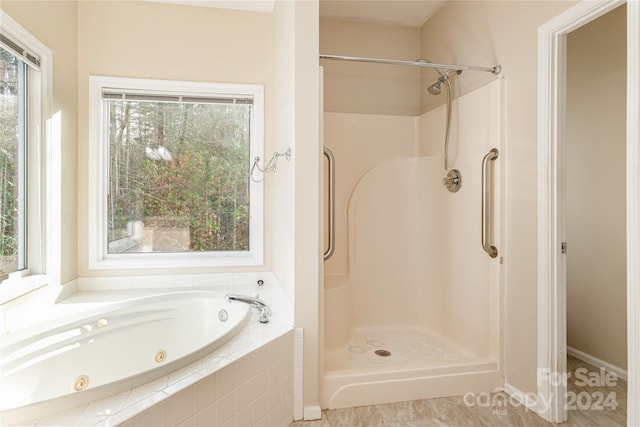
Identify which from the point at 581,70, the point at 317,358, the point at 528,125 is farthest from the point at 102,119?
the point at 581,70

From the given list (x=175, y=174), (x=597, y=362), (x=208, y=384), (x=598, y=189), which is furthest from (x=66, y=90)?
(x=597, y=362)

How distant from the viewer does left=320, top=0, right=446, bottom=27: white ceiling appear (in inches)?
111

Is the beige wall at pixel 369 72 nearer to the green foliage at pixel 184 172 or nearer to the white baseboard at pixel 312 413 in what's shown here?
the green foliage at pixel 184 172

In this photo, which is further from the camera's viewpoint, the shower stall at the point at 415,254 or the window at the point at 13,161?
the shower stall at the point at 415,254

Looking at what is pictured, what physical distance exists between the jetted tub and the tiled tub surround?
0.13 feet

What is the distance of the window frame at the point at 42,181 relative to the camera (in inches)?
82.7

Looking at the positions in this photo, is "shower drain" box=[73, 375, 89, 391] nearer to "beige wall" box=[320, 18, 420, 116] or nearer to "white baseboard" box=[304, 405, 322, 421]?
"white baseboard" box=[304, 405, 322, 421]

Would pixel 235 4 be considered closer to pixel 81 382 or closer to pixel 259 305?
pixel 259 305

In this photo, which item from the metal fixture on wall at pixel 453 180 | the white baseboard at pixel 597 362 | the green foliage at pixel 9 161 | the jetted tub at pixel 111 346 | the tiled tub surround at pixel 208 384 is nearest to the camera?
the tiled tub surround at pixel 208 384

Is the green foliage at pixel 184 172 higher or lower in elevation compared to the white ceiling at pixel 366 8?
lower

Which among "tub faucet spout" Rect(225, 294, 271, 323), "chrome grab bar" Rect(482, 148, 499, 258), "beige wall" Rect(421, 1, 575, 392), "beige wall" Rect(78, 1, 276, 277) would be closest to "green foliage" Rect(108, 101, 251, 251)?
"beige wall" Rect(78, 1, 276, 277)

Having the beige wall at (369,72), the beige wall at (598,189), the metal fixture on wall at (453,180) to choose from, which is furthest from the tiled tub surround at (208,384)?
the beige wall at (598,189)

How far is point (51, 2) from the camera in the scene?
2174mm

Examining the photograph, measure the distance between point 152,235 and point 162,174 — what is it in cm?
46
